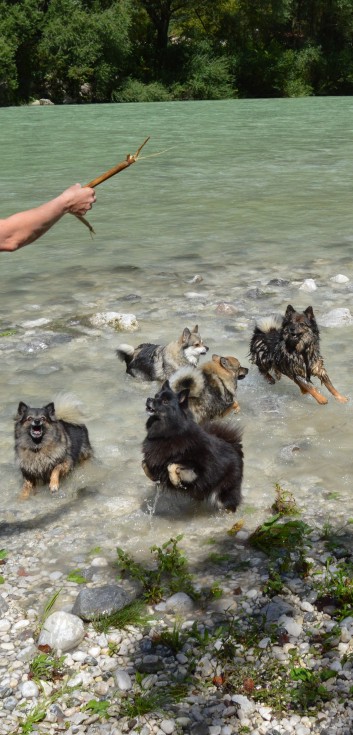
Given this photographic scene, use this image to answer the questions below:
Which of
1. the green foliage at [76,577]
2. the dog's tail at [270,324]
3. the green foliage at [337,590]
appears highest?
the dog's tail at [270,324]

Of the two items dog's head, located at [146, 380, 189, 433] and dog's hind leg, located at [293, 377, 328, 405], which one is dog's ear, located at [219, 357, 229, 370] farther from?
dog's head, located at [146, 380, 189, 433]

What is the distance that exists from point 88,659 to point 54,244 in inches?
381

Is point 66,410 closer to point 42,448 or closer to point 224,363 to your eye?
point 42,448

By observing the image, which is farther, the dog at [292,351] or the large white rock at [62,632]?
the dog at [292,351]

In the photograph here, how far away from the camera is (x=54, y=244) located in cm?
1277

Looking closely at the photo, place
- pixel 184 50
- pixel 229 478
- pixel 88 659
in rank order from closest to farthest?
1. pixel 88 659
2. pixel 229 478
3. pixel 184 50

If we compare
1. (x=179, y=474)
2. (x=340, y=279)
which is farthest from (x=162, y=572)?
(x=340, y=279)

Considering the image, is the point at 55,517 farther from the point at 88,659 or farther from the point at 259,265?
the point at 259,265

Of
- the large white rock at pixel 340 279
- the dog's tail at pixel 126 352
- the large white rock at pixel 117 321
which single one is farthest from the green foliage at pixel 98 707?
the large white rock at pixel 340 279

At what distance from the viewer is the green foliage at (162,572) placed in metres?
4.29

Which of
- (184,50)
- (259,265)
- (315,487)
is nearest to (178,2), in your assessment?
(184,50)

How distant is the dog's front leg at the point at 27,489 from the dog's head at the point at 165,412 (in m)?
0.92

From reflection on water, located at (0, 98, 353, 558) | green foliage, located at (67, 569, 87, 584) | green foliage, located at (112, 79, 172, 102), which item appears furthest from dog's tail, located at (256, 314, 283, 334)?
green foliage, located at (112, 79, 172, 102)

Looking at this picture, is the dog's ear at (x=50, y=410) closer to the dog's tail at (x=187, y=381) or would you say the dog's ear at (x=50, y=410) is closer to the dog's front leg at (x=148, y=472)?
the dog's front leg at (x=148, y=472)
